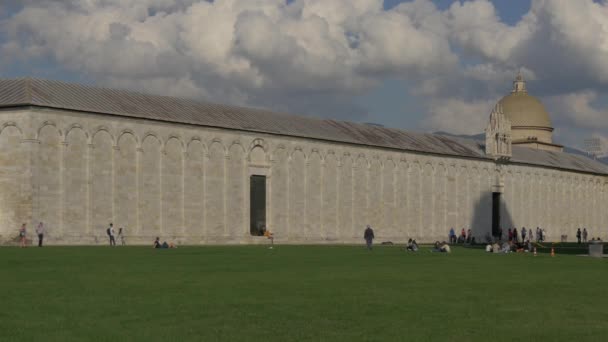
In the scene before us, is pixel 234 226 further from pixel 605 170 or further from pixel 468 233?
pixel 605 170

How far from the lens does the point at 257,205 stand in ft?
222

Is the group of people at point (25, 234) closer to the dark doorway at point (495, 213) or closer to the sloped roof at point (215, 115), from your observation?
the sloped roof at point (215, 115)

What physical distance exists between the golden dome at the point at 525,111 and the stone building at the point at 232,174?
15.5 metres

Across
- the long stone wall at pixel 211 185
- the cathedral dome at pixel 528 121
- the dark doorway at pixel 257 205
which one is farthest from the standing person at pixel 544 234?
the dark doorway at pixel 257 205

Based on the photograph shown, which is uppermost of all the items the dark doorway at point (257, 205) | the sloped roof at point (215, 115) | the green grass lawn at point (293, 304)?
the sloped roof at point (215, 115)

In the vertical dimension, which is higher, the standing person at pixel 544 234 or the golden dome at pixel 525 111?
the golden dome at pixel 525 111

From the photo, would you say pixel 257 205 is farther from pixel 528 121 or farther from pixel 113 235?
pixel 528 121

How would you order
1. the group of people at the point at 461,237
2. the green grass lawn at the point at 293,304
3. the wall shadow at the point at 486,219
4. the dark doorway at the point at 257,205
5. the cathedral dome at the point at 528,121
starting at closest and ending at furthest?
the green grass lawn at the point at 293,304 → the dark doorway at the point at 257,205 → the group of people at the point at 461,237 → the wall shadow at the point at 486,219 → the cathedral dome at the point at 528,121

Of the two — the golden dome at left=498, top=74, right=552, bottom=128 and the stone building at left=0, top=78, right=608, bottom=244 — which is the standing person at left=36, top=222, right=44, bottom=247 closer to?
the stone building at left=0, top=78, right=608, bottom=244

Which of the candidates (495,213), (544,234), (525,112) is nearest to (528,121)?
(525,112)

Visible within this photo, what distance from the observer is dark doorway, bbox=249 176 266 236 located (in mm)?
67062

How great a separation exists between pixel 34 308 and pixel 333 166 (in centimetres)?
5780

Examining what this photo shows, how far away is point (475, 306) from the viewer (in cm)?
1867

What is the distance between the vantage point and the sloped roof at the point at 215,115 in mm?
55031
